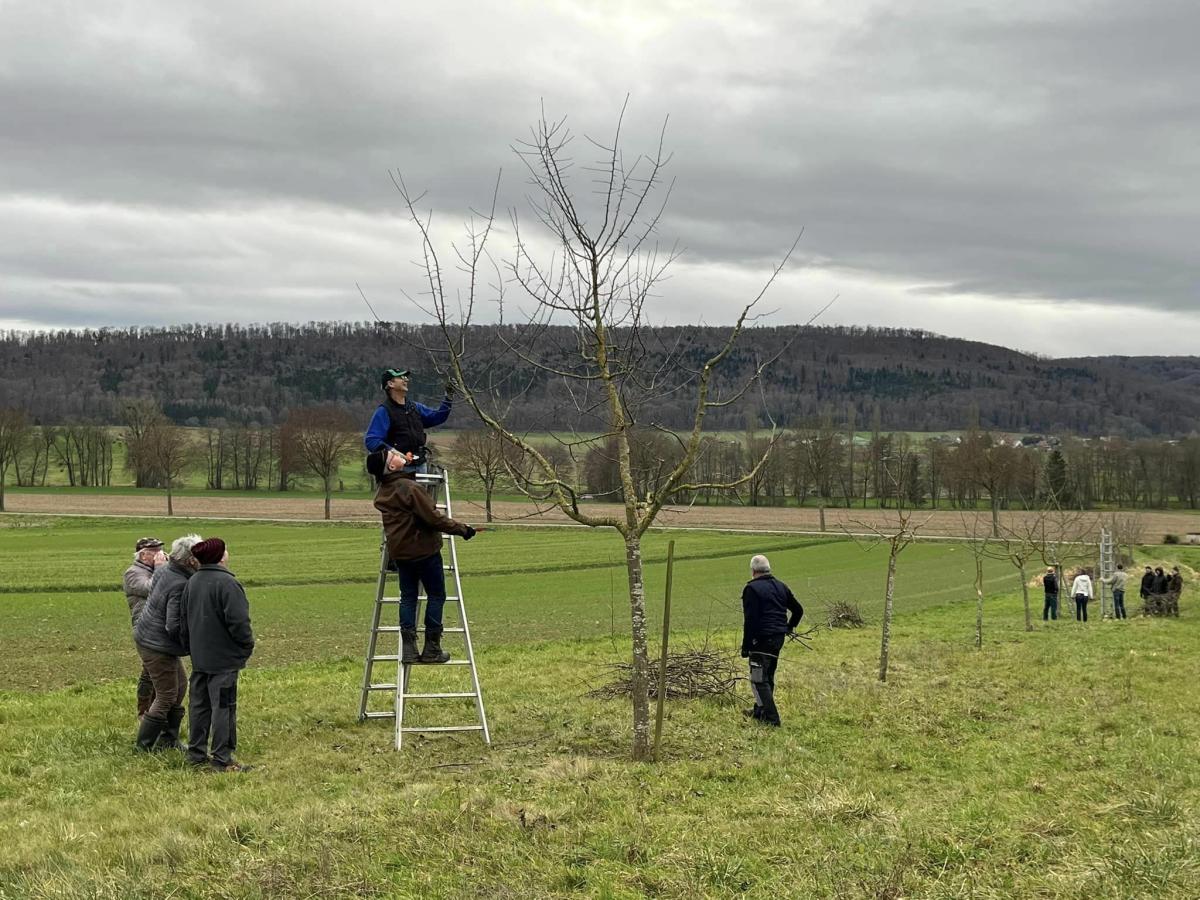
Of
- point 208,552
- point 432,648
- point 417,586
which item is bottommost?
point 432,648

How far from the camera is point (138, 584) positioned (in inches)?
454

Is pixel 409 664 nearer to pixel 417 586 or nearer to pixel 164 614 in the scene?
pixel 417 586

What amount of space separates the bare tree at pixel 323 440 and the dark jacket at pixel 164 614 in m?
77.0

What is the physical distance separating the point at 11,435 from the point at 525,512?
5588cm

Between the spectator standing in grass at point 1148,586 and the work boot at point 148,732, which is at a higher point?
the work boot at point 148,732

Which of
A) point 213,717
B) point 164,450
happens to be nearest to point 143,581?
point 213,717

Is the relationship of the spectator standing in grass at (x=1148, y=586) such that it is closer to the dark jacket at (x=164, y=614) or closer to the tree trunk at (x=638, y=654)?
the tree trunk at (x=638, y=654)

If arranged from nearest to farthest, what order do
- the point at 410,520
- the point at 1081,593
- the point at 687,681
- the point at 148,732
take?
1. the point at 410,520
2. the point at 148,732
3. the point at 687,681
4. the point at 1081,593

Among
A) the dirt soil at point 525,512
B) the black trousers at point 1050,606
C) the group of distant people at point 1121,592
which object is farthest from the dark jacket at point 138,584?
the dirt soil at point 525,512

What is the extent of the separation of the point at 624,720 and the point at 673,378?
164 inches

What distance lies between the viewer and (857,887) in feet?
19.8

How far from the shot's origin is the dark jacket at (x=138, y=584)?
1152cm

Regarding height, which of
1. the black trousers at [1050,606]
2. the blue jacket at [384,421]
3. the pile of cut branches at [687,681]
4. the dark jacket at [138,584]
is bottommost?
the black trousers at [1050,606]

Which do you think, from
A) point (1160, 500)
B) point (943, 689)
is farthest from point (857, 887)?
point (1160, 500)
